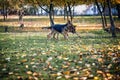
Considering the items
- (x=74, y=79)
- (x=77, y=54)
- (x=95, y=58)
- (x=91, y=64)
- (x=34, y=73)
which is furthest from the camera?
(x=77, y=54)

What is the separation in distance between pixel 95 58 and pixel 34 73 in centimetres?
428

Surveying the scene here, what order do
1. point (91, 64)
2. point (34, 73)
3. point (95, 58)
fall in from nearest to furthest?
point (34, 73) < point (91, 64) < point (95, 58)

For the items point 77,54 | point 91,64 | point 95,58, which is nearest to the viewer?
point 91,64

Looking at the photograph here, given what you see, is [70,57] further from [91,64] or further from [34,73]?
[34,73]

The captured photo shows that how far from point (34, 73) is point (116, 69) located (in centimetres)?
293

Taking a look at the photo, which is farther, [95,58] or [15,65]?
[95,58]

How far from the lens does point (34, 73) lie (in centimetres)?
1093

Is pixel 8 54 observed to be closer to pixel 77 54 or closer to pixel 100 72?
pixel 77 54

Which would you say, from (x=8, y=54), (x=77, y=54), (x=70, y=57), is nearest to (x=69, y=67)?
(x=70, y=57)

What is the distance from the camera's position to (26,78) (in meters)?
10.4

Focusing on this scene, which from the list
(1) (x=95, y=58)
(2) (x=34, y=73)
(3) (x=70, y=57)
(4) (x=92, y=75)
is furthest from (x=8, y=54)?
(4) (x=92, y=75)

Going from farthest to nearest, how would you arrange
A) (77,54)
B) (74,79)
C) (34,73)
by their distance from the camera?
(77,54), (34,73), (74,79)

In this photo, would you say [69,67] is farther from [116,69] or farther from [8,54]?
[8,54]

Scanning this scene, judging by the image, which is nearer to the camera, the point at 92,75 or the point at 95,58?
the point at 92,75
